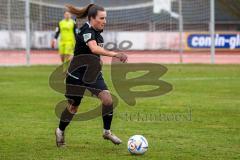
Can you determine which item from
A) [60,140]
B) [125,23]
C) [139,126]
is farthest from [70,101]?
[125,23]

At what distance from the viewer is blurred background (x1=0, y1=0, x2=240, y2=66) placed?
1228 inches

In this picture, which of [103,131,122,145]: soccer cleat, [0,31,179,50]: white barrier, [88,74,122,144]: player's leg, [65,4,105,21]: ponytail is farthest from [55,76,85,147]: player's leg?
[0,31,179,50]: white barrier

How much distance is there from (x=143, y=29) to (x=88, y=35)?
28.7 meters

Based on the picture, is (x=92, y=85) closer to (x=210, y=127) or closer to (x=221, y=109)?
(x=210, y=127)

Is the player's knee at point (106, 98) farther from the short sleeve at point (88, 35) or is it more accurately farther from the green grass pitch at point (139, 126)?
the short sleeve at point (88, 35)

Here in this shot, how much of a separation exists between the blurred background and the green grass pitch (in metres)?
12.9

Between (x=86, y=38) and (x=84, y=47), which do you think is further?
(x=84, y=47)

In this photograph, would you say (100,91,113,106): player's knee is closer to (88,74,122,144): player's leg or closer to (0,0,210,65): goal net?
(88,74,122,144): player's leg

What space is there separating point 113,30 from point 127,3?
5.87 ft

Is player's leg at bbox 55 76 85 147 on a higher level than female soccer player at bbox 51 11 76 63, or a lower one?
lower

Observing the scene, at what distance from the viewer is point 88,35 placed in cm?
866

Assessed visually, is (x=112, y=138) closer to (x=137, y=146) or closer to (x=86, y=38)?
(x=137, y=146)

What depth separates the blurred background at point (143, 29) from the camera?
102 feet

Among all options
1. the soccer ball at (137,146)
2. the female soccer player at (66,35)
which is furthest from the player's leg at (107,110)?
the female soccer player at (66,35)
